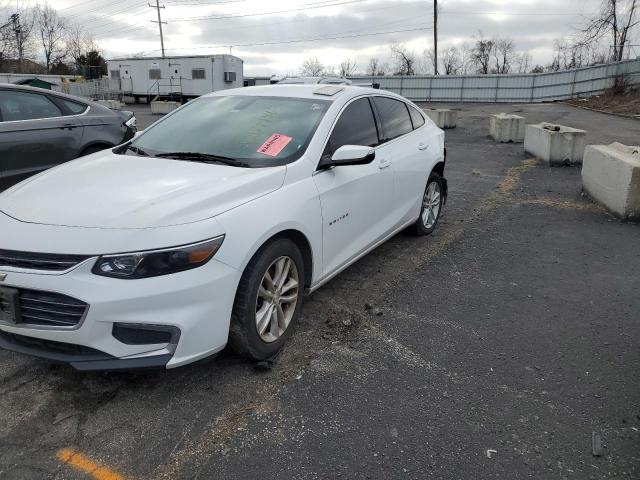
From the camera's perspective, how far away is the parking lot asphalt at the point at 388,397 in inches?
94.0

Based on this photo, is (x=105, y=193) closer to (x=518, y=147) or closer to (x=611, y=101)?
(x=518, y=147)

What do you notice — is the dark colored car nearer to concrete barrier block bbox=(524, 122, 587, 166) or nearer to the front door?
the front door

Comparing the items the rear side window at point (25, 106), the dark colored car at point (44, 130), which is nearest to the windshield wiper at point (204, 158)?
the dark colored car at point (44, 130)

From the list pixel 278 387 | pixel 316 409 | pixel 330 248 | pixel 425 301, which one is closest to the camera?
pixel 316 409

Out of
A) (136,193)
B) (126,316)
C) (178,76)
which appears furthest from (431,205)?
(178,76)

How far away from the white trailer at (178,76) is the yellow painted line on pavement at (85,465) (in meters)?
32.3

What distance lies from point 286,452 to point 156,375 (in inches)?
40.4

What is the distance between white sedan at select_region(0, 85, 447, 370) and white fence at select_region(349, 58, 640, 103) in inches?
1140

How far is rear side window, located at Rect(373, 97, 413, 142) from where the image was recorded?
4.73m

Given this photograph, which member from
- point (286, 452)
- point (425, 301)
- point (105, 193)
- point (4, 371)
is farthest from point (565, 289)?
point (4, 371)

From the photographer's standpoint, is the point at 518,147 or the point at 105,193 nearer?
the point at 105,193

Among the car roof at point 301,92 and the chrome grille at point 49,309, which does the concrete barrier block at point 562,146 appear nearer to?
the car roof at point 301,92

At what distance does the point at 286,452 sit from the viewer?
2449 millimetres

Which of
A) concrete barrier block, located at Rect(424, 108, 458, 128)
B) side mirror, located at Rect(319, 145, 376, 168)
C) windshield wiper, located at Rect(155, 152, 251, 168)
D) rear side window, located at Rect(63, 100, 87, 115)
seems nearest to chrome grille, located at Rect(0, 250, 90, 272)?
windshield wiper, located at Rect(155, 152, 251, 168)
